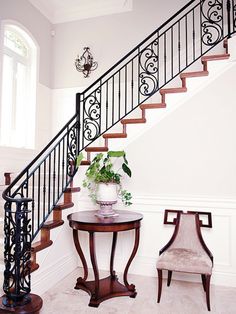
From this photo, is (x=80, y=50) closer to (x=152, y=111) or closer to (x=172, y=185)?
(x=152, y=111)

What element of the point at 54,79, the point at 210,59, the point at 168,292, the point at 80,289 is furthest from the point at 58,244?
the point at 54,79

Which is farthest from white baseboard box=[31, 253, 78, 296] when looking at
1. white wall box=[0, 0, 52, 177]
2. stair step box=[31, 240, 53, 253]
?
white wall box=[0, 0, 52, 177]

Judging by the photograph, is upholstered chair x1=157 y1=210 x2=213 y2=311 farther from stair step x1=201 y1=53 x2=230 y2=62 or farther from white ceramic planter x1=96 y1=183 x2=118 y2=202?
stair step x1=201 y1=53 x2=230 y2=62

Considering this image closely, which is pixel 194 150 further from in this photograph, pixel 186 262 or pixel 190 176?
pixel 186 262

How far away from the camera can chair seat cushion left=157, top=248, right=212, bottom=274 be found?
2.61m

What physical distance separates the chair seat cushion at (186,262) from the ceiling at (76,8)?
4.68 meters

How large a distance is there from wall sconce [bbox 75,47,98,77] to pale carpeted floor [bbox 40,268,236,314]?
3.93 meters

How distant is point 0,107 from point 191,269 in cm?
375

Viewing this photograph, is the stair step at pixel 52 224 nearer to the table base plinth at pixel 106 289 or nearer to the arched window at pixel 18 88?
the table base plinth at pixel 106 289

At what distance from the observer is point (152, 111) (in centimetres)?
352

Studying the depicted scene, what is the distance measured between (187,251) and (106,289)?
3.18ft

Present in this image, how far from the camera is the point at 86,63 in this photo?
5.45m

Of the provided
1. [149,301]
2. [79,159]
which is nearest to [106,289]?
[149,301]

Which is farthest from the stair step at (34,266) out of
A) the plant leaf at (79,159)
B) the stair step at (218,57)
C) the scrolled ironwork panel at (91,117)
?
the stair step at (218,57)
